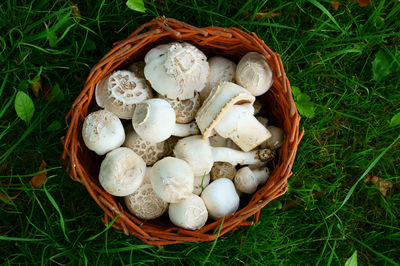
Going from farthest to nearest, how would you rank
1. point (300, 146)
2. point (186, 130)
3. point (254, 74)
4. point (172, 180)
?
point (300, 146)
point (186, 130)
point (254, 74)
point (172, 180)

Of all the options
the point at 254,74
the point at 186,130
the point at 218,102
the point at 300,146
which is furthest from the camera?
the point at 300,146

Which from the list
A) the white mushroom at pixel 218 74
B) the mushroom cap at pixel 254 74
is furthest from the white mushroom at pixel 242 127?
the white mushroom at pixel 218 74

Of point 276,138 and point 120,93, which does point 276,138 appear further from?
point 120,93

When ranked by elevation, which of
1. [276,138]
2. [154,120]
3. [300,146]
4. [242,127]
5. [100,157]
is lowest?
[300,146]

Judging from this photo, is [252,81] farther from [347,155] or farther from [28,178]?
[28,178]

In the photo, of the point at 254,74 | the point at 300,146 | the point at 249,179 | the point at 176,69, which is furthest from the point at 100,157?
the point at 300,146

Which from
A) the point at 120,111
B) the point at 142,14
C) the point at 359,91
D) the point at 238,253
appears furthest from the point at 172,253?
the point at 359,91
